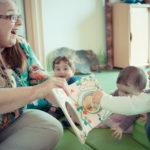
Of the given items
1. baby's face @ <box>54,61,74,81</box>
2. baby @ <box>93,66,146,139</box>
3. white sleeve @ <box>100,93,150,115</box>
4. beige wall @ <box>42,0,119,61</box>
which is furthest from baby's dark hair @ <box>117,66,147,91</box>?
beige wall @ <box>42,0,119,61</box>

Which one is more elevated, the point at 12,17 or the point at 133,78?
the point at 12,17

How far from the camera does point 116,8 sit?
3561 millimetres

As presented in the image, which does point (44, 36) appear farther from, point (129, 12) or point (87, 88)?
point (87, 88)

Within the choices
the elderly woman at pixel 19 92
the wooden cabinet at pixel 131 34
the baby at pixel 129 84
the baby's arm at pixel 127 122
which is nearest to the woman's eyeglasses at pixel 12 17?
the elderly woman at pixel 19 92

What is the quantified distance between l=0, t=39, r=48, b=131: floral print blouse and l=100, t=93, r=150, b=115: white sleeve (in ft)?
1.38

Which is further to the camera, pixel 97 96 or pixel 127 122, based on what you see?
pixel 127 122

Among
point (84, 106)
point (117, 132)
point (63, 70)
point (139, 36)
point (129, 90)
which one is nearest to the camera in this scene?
point (84, 106)

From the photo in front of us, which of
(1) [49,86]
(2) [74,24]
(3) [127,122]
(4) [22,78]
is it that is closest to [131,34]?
(2) [74,24]

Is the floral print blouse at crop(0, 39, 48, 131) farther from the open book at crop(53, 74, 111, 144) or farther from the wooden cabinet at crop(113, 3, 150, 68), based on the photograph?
the wooden cabinet at crop(113, 3, 150, 68)

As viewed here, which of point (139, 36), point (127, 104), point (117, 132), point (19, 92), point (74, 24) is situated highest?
point (74, 24)

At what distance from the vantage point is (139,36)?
140 inches

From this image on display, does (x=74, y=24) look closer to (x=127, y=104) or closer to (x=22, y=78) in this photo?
(x=22, y=78)

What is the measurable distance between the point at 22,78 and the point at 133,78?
23.1 inches

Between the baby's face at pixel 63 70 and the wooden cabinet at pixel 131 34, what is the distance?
1903mm
